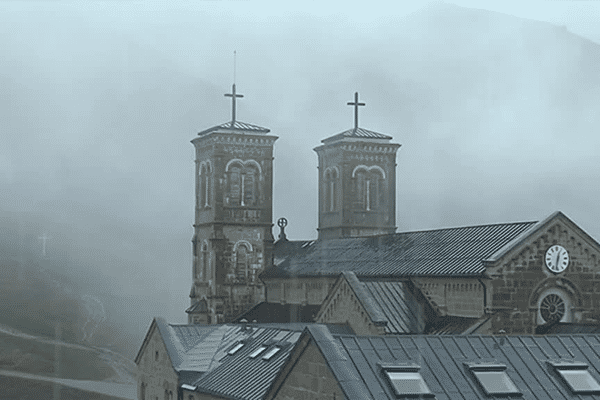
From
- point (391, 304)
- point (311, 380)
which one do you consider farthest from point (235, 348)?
point (311, 380)

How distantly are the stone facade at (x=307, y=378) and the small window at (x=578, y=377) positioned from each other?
616 cm

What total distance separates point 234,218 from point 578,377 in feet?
153

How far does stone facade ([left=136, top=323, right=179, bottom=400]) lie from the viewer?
39.7 metres

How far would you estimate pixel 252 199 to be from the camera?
233 feet

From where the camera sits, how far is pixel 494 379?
24359 millimetres

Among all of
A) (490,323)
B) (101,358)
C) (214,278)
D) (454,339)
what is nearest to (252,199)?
(214,278)

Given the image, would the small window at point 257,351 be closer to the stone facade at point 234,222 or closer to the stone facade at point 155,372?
the stone facade at point 155,372

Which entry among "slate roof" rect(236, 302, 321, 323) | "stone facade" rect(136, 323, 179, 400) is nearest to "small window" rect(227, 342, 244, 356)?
"stone facade" rect(136, 323, 179, 400)

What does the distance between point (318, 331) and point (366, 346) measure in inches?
54.1

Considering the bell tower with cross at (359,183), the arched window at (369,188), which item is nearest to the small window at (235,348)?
the bell tower with cross at (359,183)

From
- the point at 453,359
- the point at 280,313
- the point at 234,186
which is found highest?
the point at 234,186

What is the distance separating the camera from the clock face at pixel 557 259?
43906 mm

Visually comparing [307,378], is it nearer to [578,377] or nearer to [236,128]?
[578,377]

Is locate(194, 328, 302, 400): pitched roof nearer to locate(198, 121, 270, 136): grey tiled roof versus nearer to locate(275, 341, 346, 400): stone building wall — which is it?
locate(275, 341, 346, 400): stone building wall
